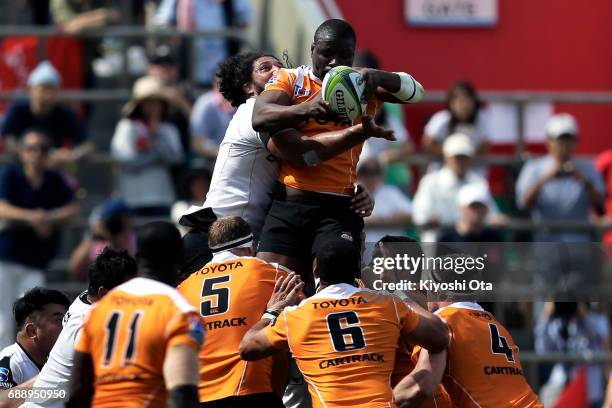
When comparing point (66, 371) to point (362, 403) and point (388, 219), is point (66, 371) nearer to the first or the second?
point (362, 403)

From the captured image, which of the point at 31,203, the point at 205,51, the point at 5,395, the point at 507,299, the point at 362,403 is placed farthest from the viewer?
the point at 205,51

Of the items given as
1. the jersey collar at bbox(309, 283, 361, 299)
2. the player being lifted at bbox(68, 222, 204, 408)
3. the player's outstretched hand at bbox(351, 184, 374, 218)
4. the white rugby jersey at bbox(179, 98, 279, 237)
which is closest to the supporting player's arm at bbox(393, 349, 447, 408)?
the jersey collar at bbox(309, 283, 361, 299)

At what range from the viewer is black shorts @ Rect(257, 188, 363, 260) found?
9.17 meters

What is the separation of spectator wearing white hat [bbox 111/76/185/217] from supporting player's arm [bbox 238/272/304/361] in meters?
5.59

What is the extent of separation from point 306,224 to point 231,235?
0.44 meters

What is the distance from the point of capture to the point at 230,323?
8.98 metres

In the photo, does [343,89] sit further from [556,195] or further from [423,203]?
[556,195]

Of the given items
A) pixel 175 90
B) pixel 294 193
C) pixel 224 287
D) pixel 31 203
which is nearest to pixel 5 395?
pixel 224 287

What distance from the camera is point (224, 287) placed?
902 cm

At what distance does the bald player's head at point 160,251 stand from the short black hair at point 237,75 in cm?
232

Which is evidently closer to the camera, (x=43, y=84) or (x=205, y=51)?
(x=43, y=84)

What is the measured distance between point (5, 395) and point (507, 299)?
534 centimetres

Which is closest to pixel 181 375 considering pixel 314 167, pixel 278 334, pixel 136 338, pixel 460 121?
pixel 136 338

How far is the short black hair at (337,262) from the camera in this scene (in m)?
8.61
